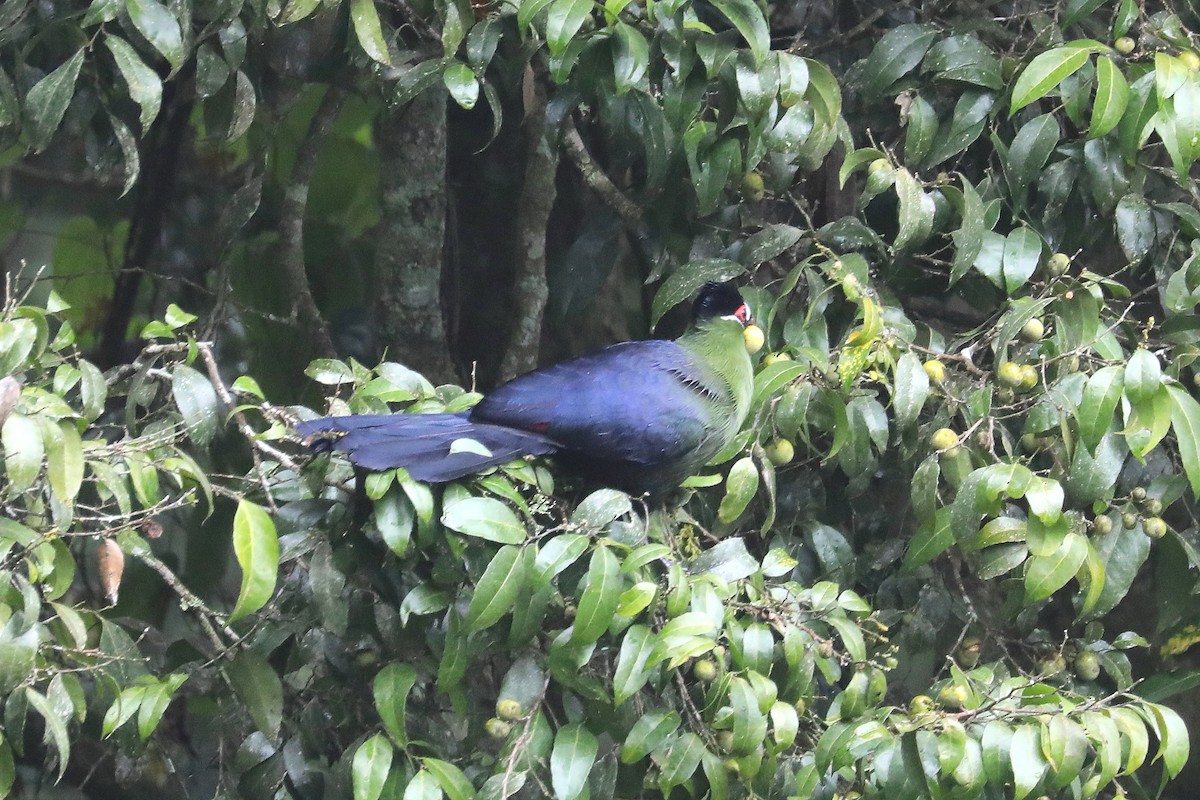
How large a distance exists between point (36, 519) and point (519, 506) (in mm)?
629

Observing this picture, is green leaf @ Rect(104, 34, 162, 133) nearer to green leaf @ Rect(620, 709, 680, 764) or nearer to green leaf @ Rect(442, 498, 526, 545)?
green leaf @ Rect(442, 498, 526, 545)

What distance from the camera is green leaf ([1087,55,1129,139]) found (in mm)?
2023

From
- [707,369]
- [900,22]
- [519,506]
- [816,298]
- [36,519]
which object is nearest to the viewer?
[36,519]

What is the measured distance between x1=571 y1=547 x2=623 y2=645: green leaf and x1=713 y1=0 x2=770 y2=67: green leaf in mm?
898

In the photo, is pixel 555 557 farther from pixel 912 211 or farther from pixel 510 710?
pixel 912 211

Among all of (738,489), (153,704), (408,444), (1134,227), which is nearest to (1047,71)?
(1134,227)

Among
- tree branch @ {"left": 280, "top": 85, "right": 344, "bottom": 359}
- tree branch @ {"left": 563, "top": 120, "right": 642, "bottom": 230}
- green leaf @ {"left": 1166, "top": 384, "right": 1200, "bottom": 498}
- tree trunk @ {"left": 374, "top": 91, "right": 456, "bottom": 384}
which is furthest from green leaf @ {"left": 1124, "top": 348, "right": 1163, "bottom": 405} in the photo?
tree branch @ {"left": 280, "top": 85, "right": 344, "bottom": 359}

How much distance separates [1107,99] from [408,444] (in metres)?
1.31

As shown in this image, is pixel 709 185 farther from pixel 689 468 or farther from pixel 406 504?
pixel 406 504

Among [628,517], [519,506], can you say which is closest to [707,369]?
[628,517]

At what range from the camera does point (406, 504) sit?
1.64m

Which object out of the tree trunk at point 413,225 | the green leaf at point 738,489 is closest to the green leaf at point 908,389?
the green leaf at point 738,489

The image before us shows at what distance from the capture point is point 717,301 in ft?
7.59

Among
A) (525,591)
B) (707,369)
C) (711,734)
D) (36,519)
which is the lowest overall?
(711,734)
